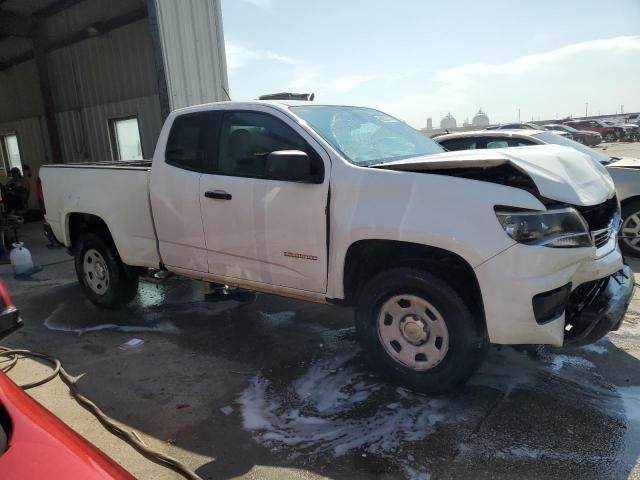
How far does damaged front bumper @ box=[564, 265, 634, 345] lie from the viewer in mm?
2885

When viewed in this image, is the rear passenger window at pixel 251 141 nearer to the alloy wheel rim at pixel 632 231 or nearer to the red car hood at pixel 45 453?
the red car hood at pixel 45 453

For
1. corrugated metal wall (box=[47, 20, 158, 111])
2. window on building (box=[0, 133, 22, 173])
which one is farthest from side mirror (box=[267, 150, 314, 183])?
window on building (box=[0, 133, 22, 173])

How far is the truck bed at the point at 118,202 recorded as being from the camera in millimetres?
4578

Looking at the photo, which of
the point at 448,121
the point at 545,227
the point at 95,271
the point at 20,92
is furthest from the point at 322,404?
the point at 448,121

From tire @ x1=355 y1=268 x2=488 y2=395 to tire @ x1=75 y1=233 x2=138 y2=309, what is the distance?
114 inches

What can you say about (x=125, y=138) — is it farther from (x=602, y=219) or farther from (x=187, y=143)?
(x=602, y=219)

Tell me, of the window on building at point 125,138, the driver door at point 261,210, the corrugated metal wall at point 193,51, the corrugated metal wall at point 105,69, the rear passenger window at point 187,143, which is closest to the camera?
the driver door at point 261,210

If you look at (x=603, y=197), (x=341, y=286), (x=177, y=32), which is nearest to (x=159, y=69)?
(x=177, y=32)

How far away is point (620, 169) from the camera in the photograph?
Result: 631 cm

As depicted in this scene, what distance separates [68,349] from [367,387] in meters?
2.75

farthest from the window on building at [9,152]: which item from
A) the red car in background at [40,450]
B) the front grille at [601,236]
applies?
the front grille at [601,236]

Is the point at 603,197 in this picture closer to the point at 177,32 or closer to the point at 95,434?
the point at 95,434

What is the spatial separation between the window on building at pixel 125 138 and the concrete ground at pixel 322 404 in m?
7.82

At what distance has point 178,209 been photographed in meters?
4.22
